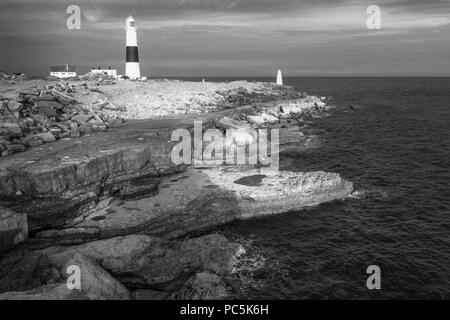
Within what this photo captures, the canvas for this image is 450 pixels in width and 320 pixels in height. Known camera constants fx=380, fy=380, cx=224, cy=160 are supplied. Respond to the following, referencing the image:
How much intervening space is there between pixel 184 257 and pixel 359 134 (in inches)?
1668

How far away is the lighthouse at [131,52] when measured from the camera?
6969 cm

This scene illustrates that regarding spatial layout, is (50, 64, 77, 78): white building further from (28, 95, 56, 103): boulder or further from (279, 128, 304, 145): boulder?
(279, 128, 304, 145): boulder

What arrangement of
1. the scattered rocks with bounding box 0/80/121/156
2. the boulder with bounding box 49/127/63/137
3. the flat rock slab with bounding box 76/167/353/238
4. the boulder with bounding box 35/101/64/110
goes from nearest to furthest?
the flat rock slab with bounding box 76/167/353/238, the scattered rocks with bounding box 0/80/121/156, the boulder with bounding box 49/127/63/137, the boulder with bounding box 35/101/64/110

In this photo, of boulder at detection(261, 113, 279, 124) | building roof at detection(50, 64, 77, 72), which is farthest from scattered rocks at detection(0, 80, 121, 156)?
building roof at detection(50, 64, 77, 72)

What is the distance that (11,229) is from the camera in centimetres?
1888

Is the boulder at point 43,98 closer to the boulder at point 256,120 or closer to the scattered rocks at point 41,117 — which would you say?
the scattered rocks at point 41,117

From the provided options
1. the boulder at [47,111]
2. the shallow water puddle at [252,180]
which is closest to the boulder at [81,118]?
the boulder at [47,111]

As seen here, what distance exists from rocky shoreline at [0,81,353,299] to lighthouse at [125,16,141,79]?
120ft

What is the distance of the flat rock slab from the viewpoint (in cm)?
2261

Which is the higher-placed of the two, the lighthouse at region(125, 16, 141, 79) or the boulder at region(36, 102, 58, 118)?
the lighthouse at region(125, 16, 141, 79)

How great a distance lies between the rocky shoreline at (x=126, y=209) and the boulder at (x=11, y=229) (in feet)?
0.16

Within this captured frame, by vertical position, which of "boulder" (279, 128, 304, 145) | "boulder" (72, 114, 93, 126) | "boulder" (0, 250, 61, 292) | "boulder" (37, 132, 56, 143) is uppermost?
"boulder" (72, 114, 93, 126)

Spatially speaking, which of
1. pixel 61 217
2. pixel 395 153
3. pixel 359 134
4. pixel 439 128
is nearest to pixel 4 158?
pixel 61 217

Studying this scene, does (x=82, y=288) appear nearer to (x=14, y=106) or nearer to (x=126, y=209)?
(x=126, y=209)
